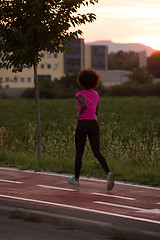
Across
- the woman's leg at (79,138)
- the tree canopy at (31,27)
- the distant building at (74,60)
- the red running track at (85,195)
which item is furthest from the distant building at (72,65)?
the woman's leg at (79,138)

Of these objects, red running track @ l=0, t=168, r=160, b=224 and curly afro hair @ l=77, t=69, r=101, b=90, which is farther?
curly afro hair @ l=77, t=69, r=101, b=90

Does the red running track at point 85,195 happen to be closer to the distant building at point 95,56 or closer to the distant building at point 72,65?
the distant building at point 72,65

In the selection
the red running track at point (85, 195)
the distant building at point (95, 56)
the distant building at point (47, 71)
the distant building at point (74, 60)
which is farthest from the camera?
the distant building at point (95, 56)

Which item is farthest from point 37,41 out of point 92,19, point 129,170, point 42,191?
point 42,191

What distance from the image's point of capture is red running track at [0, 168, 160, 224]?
664 cm

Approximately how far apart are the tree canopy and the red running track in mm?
2526

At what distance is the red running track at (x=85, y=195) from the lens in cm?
664

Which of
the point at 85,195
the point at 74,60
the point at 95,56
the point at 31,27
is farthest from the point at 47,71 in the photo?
the point at 85,195

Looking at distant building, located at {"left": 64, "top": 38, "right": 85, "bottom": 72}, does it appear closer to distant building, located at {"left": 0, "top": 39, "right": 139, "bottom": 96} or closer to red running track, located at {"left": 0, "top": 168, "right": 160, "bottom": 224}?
distant building, located at {"left": 0, "top": 39, "right": 139, "bottom": 96}

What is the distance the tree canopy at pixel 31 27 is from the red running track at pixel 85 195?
8.29 ft

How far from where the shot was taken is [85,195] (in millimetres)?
7773

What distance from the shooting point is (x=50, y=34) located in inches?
428

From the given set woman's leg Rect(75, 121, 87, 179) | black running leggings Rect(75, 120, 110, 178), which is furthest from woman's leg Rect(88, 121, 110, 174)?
woman's leg Rect(75, 121, 87, 179)

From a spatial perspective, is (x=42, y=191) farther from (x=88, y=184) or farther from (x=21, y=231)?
(x=21, y=231)
